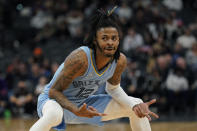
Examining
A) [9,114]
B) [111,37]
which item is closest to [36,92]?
[9,114]

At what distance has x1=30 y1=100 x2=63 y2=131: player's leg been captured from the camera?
4.22 meters

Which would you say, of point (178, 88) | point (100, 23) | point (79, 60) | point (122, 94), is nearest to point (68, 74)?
point (79, 60)

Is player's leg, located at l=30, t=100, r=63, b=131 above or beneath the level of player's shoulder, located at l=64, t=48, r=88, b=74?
beneath

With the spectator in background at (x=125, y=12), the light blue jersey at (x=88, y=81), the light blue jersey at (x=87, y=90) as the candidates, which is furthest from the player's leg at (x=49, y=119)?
the spectator in background at (x=125, y=12)

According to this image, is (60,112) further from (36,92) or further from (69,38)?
(69,38)

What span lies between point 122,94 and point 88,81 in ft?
1.53

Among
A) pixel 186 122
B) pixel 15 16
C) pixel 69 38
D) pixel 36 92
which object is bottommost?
pixel 186 122

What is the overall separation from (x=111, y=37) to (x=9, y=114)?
702cm

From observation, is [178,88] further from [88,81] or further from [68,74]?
[68,74]

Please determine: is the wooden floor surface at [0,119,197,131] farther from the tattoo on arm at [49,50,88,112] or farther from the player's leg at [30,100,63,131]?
the player's leg at [30,100,63,131]

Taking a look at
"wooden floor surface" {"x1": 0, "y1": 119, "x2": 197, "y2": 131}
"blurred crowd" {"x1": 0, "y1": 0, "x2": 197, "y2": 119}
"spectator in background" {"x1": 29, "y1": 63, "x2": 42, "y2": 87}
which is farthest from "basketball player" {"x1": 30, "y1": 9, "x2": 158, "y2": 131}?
"spectator in background" {"x1": 29, "y1": 63, "x2": 42, "y2": 87}

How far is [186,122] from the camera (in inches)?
366

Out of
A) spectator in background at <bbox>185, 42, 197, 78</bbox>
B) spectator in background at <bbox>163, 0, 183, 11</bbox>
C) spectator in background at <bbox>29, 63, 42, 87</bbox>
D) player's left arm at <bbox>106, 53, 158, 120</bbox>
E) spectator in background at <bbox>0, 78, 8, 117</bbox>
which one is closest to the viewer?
player's left arm at <bbox>106, 53, 158, 120</bbox>

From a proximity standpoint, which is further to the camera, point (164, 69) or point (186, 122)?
point (164, 69)
